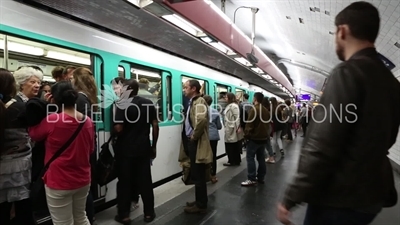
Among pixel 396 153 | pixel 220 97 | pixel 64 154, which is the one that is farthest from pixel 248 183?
pixel 396 153

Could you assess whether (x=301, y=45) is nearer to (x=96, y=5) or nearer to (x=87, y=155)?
(x=96, y=5)

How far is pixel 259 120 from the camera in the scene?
4.43m

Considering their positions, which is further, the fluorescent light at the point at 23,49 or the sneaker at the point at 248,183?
the sneaker at the point at 248,183

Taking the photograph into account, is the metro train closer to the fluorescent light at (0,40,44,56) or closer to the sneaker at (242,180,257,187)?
the fluorescent light at (0,40,44,56)

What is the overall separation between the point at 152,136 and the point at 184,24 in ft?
4.79

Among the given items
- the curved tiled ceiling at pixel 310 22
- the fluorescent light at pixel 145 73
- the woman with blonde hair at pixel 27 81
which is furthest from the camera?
the curved tiled ceiling at pixel 310 22

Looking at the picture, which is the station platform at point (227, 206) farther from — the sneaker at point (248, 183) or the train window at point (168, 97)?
the train window at point (168, 97)

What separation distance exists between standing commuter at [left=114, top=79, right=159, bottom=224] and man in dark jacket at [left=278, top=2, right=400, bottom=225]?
2.12 meters

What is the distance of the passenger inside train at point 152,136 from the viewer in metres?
1.05

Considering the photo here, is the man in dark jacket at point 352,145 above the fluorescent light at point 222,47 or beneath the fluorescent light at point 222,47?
beneath

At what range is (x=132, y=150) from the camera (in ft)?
9.62

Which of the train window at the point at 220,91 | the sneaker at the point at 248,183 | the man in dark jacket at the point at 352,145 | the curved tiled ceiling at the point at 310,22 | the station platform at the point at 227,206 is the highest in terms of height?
the curved tiled ceiling at the point at 310,22

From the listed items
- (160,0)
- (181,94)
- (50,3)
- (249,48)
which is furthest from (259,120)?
(50,3)

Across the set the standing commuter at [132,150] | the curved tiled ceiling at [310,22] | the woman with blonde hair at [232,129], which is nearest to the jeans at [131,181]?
the standing commuter at [132,150]
